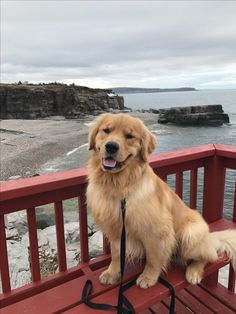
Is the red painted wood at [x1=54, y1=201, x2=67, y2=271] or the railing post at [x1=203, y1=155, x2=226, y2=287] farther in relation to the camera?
the railing post at [x1=203, y1=155, x2=226, y2=287]

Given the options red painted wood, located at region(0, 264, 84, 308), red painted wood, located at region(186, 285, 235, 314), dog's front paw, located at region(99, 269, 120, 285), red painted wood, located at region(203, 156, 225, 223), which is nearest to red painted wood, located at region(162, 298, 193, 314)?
red painted wood, located at region(186, 285, 235, 314)

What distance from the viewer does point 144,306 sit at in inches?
88.4

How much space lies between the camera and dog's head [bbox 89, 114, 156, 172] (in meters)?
2.27

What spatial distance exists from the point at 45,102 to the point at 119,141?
6030 centimetres

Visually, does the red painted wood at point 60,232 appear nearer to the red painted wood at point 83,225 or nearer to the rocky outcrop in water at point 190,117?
the red painted wood at point 83,225

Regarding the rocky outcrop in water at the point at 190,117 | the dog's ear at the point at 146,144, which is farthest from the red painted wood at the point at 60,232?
the rocky outcrop in water at the point at 190,117

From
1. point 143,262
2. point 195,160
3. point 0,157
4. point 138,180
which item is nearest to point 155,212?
point 138,180

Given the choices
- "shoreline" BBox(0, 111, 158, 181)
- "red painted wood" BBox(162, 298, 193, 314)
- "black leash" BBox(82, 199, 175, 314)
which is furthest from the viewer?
"shoreline" BBox(0, 111, 158, 181)

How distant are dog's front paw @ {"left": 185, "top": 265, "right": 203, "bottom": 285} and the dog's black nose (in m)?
1.12

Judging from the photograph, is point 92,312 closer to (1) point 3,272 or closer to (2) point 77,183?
(1) point 3,272

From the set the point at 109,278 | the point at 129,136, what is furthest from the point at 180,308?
the point at 129,136

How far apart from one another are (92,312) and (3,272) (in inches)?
30.2

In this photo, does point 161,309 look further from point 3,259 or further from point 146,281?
point 3,259

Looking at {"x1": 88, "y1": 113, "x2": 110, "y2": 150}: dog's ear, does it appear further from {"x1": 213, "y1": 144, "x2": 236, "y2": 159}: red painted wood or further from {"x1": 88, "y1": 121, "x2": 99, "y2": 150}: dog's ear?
{"x1": 213, "y1": 144, "x2": 236, "y2": 159}: red painted wood
